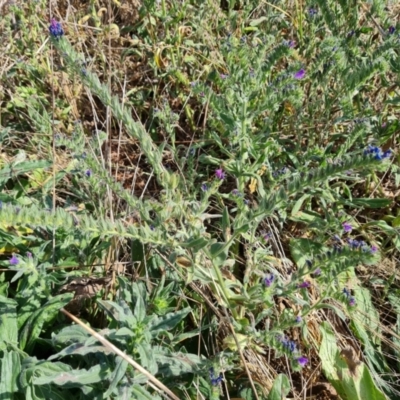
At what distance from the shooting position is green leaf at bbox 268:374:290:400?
6.16 feet

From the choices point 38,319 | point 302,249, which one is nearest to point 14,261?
point 38,319

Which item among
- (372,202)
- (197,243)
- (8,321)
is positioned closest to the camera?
(197,243)

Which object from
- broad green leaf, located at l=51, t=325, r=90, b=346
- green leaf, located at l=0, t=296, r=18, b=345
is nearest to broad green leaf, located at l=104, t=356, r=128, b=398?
broad green leaf, located at l=51, t=325, r=90, b=346

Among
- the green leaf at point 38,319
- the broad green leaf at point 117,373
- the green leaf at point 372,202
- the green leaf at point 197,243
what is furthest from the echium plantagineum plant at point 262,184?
the green leaf at point 38,319

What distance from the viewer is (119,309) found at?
1.71 metres

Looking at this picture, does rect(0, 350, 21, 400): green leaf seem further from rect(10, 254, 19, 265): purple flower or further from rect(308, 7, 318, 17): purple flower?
rect(308, 7, 318, 17): purple flower

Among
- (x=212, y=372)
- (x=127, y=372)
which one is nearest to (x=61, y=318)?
(x=127, y=372)

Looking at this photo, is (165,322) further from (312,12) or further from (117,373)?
(312,12)

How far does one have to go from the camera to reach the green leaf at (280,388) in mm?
1879

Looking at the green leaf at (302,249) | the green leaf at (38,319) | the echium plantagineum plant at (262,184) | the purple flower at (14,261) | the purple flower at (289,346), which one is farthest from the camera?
the green leaf at (302,249)

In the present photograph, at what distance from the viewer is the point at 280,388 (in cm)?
188

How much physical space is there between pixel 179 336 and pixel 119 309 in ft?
0.97

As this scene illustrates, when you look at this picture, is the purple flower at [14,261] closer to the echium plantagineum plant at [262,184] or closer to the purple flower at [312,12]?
the echium plantagineum plant at [262,184]

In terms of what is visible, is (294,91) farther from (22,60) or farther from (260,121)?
(22,60)
